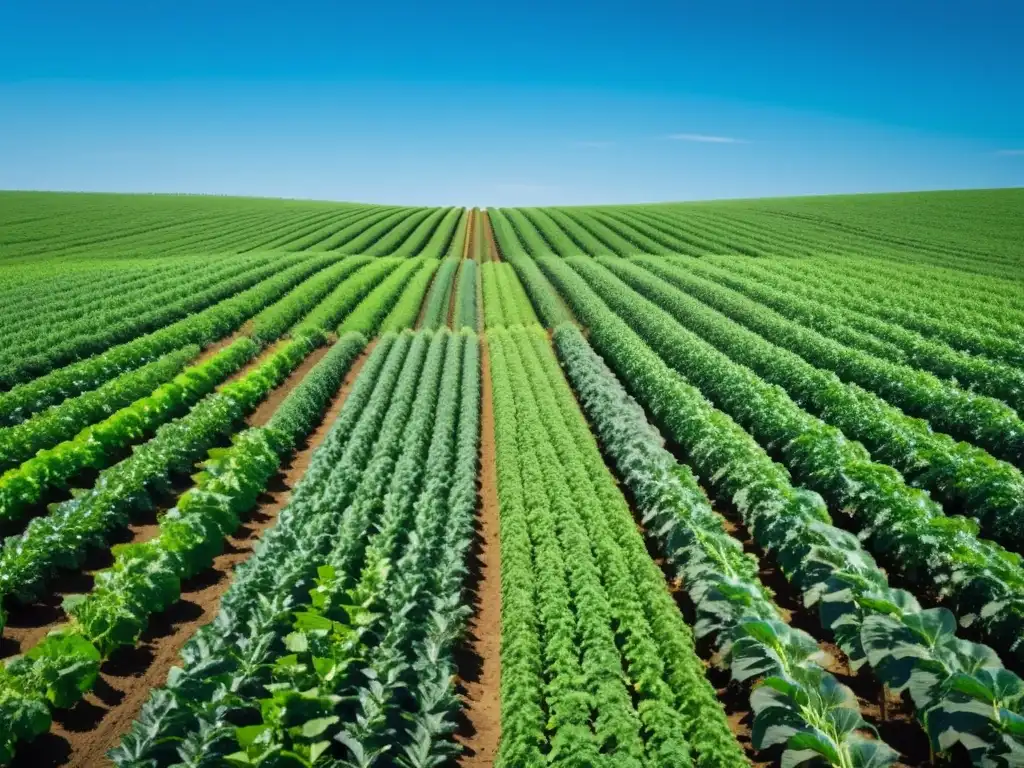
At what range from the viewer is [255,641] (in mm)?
9320

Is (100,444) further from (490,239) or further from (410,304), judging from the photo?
(490,239)

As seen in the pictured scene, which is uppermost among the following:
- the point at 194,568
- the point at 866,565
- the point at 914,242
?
the point at 914,242

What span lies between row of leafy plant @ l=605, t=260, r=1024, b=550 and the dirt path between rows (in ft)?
53.2

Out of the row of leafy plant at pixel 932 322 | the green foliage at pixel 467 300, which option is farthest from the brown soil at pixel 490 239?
the row of leafy plant at pixel 932 322

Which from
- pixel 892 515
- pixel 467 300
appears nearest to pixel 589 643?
pixel 892 515

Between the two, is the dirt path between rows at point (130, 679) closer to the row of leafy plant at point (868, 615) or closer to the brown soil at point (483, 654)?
the brown soil at point (483, 654)

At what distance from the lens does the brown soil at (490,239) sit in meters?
66.3

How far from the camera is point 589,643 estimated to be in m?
9.74

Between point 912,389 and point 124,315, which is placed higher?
point 124,315

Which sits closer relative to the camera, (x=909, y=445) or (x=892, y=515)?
(x=892, y=515)

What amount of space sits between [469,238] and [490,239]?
2.83 metres

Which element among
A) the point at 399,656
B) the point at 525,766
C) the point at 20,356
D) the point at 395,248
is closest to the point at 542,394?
the point at 399,656

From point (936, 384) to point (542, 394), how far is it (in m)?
13.1

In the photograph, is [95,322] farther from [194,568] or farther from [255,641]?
[255,641]
